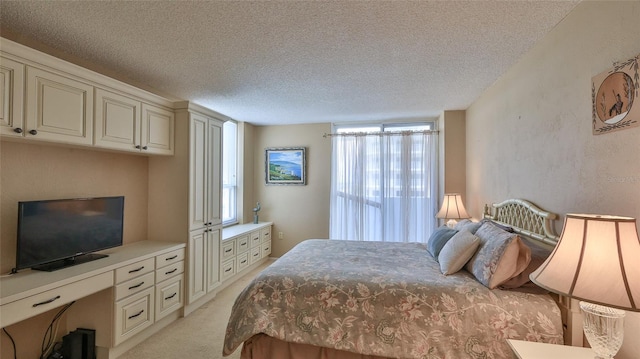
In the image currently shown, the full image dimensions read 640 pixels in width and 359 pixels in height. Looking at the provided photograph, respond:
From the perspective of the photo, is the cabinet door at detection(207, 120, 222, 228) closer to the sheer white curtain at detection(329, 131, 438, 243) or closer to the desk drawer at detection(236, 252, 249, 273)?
the desk drawer at detection(236, 252, 249, 273)

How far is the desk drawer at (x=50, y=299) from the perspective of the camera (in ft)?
5.00

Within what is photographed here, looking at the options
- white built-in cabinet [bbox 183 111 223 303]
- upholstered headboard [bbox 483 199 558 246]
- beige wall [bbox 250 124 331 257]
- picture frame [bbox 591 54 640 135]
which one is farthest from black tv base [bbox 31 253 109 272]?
picture frame [bbox 591 54 640 135]

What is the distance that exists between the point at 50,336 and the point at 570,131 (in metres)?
3.98

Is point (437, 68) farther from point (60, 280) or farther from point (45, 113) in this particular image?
point (60, 280)

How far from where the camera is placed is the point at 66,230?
2.04 meters

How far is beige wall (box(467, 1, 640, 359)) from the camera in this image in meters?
1.33

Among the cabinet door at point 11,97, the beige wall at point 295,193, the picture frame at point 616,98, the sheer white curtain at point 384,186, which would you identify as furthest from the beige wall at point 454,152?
the cabinet door at point 11,97

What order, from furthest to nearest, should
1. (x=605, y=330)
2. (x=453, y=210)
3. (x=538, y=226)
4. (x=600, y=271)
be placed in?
(x=453, y=210) < (x=538, y=226) < (x=605, y=330) < (x=600, y=271)

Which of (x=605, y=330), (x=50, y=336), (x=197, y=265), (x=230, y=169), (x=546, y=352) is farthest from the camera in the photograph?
(x=230, y=169)

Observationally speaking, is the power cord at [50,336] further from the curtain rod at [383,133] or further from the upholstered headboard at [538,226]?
the curtain rod at [383,133]

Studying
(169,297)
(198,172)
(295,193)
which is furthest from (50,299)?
(295,193)

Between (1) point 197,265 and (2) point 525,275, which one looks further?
(1) point 197,265

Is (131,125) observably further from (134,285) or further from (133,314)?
(133,314)

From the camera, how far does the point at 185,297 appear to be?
9.43ft
